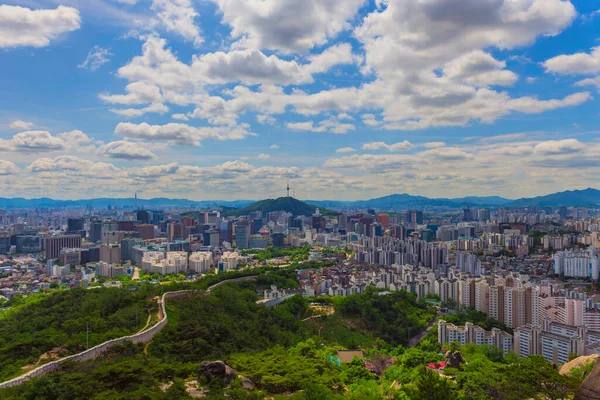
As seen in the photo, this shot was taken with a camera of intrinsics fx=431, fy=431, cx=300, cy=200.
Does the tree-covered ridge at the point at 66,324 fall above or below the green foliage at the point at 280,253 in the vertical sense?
above

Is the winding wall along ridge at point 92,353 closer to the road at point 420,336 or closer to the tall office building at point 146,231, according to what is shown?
the road at point 420,336

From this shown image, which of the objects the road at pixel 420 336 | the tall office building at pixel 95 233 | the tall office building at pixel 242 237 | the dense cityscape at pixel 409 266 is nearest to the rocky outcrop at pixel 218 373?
the dense cityscape at pixel 409 266

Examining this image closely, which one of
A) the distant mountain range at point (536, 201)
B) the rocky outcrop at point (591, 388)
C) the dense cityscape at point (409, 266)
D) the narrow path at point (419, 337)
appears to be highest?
the distant mountain range at point (536, 201)

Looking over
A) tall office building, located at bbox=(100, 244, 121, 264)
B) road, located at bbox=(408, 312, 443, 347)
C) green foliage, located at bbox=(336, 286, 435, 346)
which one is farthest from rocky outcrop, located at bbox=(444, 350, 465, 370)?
tall office building, located at bbox=(100, 244, 121, 264)

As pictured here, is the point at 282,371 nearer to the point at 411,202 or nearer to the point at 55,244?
the point at 55,244

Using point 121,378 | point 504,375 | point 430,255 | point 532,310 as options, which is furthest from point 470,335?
point 430,255

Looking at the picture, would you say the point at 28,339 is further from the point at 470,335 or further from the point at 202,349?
the point at 470,335
